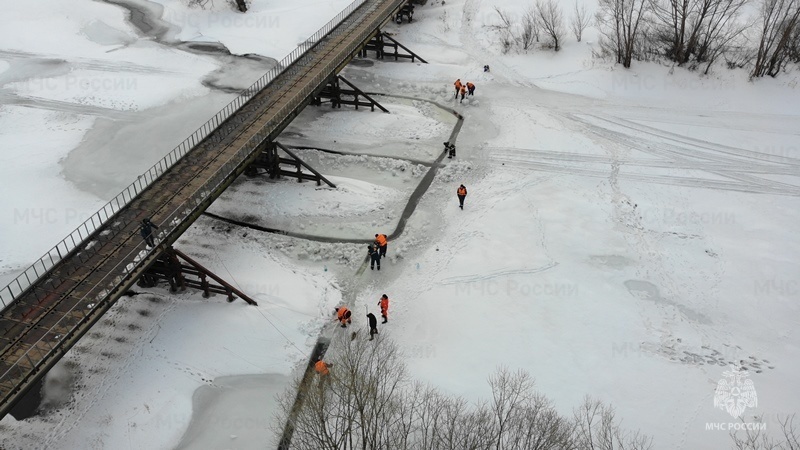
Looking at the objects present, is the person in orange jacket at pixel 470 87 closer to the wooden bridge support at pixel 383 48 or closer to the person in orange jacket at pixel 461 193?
the wooden bridge support at pixel 383 48

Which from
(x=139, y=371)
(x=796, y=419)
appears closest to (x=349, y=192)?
(x=139, y=371)

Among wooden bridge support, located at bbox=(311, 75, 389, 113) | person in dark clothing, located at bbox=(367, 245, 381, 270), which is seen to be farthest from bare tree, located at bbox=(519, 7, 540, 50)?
person in dark clothing, located at bbox=(367, 245, 381, 270)

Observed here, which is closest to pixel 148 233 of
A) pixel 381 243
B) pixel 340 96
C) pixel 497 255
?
pixel 381 243

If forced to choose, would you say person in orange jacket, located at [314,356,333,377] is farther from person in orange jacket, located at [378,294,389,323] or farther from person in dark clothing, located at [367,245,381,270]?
person in dark clothing, located at [367,245,381,270]

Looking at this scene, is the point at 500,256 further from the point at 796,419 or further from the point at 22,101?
the point at 22,101

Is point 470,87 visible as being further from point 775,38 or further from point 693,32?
point 775,38

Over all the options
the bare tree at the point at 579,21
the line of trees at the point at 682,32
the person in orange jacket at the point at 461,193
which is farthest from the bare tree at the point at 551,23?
the person in orange jacket at the point at 461,193
